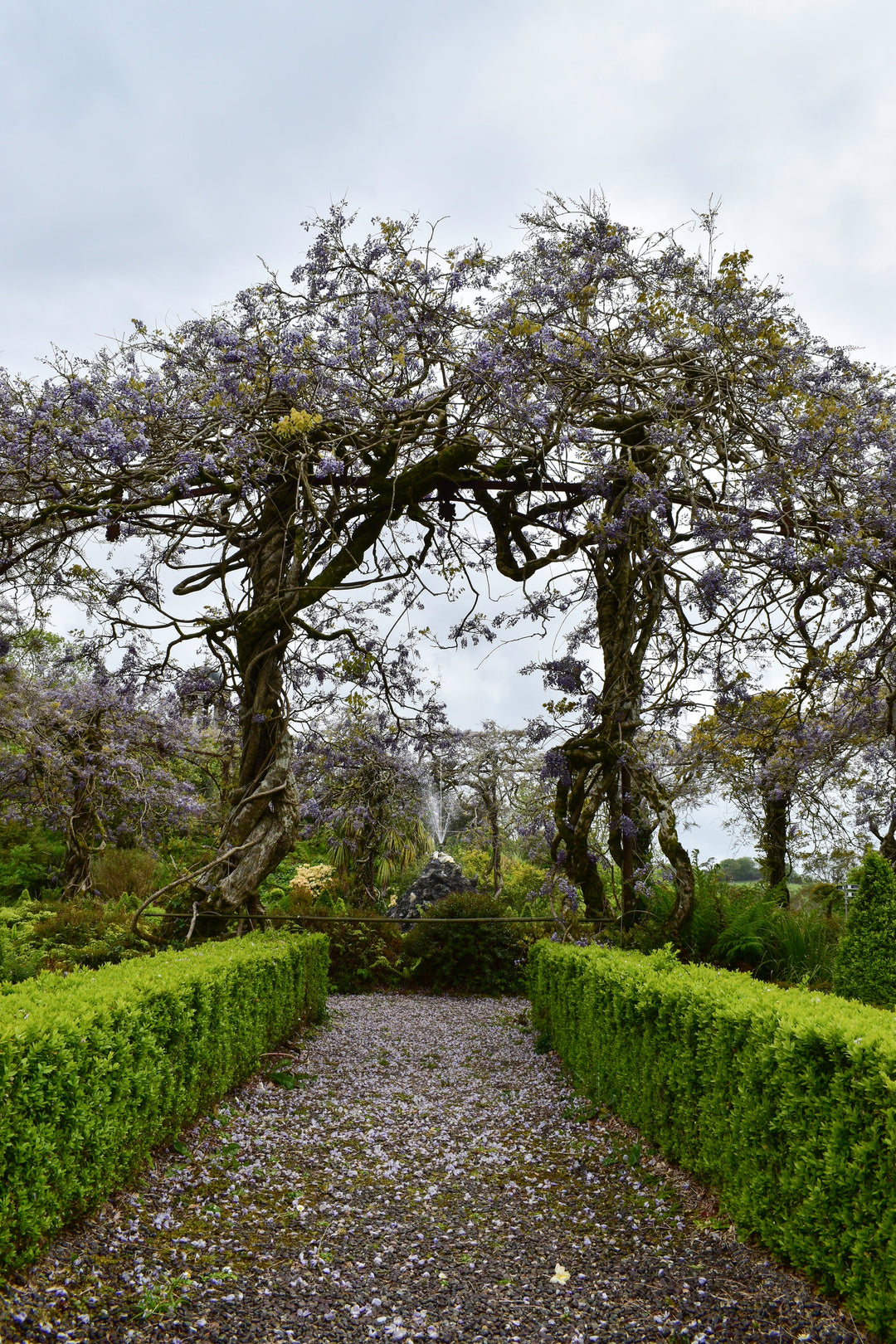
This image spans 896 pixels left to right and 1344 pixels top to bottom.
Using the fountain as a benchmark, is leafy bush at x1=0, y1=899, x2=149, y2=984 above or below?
below

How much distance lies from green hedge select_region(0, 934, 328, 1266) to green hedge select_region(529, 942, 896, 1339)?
94.0 inches

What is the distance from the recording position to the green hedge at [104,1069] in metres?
2.98

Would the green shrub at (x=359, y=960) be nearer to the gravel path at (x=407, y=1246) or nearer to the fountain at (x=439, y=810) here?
the fountain at (x=439, y=810)

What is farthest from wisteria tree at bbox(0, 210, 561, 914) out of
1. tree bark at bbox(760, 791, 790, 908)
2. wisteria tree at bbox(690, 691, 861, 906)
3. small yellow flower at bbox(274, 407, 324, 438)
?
tree bark at bbox(760, 791, 790, 908)

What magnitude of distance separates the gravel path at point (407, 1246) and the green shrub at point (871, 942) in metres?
2.32

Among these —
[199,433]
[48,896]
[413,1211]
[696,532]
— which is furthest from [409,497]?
[48,896]

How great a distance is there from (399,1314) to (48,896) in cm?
1102

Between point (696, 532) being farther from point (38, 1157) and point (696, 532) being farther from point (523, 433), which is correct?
point (38, 1157)

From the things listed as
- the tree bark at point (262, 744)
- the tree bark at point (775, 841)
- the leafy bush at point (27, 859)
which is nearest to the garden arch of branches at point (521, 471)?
the tree bark at point (262, 744)

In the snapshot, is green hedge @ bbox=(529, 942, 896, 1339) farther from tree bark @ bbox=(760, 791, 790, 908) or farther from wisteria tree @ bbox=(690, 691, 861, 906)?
tree bark @ bbox=(760, 791, 790, 908)

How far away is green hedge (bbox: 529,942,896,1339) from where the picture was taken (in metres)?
2.81

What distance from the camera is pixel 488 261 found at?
7.05 meters

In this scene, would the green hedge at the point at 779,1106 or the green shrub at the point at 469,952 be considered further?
the green shrub at the point at 469,952

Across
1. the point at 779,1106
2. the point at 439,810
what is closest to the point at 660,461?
the point at 779,1106
